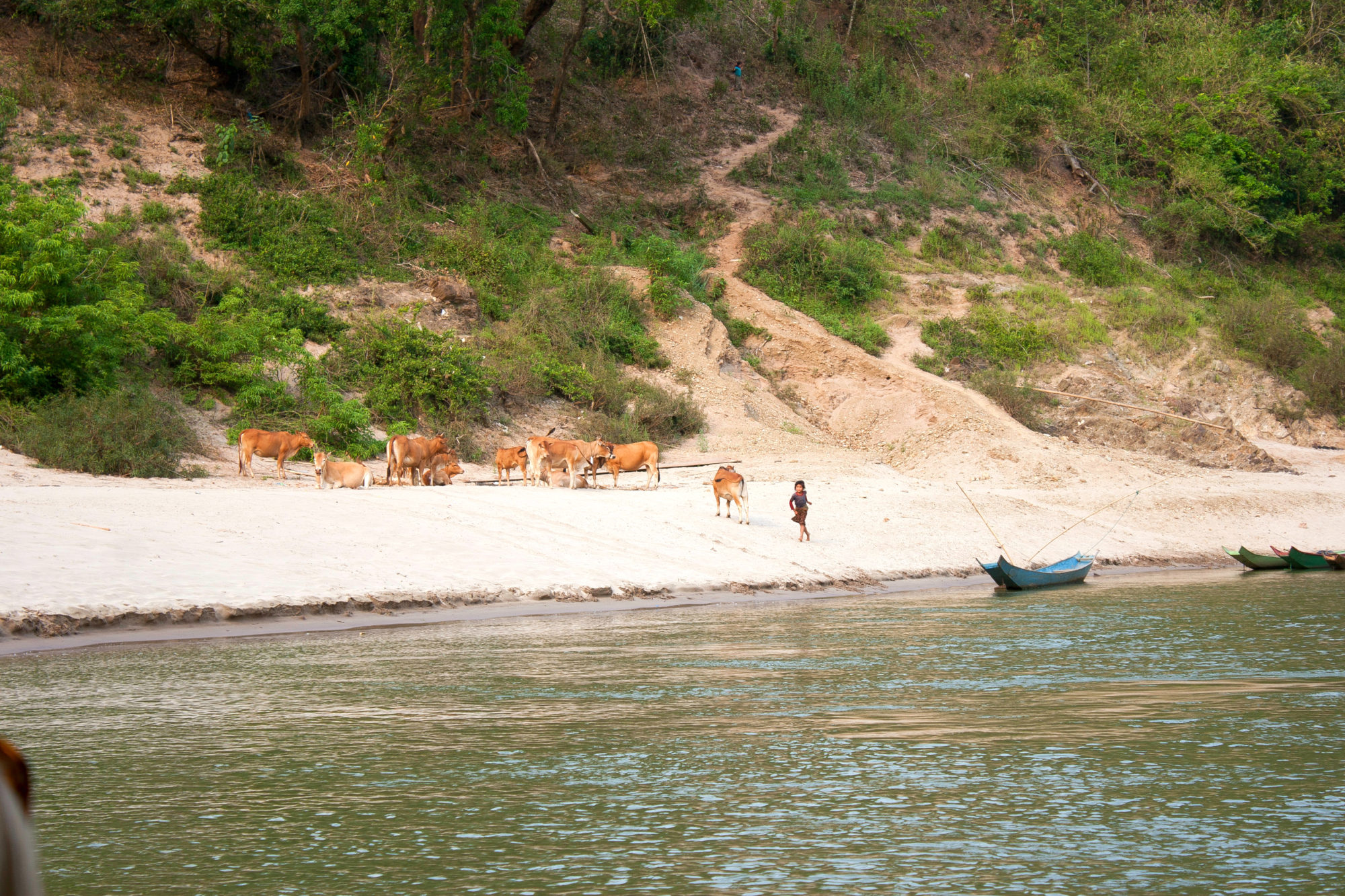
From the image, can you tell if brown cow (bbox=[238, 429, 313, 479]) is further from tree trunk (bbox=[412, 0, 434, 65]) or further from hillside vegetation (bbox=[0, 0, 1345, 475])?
tree trunk (bbox=[412, 0, 434, 65])

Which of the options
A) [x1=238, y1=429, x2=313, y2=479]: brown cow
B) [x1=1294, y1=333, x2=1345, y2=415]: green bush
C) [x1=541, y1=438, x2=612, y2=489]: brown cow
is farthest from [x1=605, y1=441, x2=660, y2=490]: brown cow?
[x1=1294, y1=333, x2=1345, y2=415]: green bush

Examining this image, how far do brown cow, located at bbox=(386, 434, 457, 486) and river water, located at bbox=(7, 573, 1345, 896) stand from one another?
26.3ft

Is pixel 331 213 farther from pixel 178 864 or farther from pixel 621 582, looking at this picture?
pixel 178 864

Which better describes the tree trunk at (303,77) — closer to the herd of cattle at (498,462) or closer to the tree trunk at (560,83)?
the tree trunk at (560,83)

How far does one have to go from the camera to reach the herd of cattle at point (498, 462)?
60.0ft

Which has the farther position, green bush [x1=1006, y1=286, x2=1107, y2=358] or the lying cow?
green bush [x1=1006, y1=286, x2=1107, y2=358]

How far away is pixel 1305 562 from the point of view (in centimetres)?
1955

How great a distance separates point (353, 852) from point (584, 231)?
2899cm

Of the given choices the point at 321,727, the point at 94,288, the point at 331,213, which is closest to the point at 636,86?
the point at 331,213

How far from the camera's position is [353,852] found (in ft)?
17.6

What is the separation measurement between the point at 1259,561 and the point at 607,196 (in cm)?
2244

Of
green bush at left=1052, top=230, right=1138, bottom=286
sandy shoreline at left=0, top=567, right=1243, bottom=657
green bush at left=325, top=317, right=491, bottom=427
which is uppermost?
green bush at left=1052, top=230, right=1138, bottom=286

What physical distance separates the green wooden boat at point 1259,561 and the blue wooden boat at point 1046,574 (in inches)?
133

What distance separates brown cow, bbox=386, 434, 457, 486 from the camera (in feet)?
62.6
